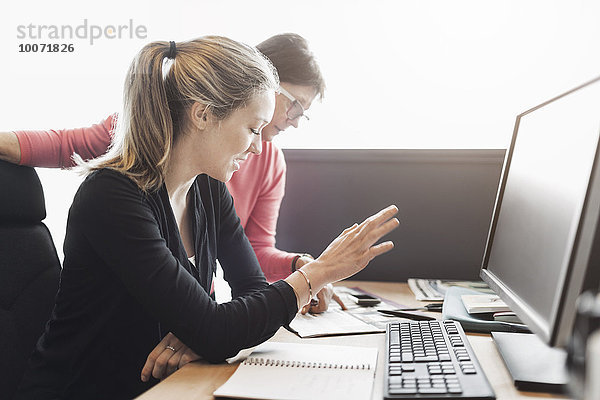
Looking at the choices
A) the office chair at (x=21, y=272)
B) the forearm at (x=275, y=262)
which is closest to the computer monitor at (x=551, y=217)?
the forearm at (x=275, y=262)

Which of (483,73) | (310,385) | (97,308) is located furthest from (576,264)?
(483,73)

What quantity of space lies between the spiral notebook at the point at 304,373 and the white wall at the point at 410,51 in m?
1.05

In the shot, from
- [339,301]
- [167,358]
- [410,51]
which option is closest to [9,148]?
[167,358]

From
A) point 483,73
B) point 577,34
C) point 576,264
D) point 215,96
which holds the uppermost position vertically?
point 577,34

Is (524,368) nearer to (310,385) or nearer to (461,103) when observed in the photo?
(310,385)

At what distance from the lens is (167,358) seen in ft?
2.95

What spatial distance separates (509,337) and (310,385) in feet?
1.29

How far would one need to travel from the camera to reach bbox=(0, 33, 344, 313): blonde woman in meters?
1.21

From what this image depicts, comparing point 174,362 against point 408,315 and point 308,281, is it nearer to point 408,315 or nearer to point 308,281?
point 308,281

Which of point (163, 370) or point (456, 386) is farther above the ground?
point (456, 386)

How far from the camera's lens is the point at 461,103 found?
70.1 inches

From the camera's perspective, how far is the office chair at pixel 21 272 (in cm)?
108

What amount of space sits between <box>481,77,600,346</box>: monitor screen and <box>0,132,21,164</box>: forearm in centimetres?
99

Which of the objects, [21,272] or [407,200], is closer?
[21,272]
